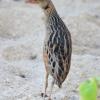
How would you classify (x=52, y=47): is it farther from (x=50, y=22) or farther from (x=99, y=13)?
(x=99, y=13)

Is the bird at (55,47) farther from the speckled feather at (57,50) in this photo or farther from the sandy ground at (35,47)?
the sandy ground at (35,47)

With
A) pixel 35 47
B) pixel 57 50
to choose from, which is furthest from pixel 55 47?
pixel 35 47

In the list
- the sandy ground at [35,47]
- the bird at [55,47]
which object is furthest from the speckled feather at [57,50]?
the sandy ground at [35,47]

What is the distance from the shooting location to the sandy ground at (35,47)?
3699 mm

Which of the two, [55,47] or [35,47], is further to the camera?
[35,47]

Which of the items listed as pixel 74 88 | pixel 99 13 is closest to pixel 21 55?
pixel 74 88

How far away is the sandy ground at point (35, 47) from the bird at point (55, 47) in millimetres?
380

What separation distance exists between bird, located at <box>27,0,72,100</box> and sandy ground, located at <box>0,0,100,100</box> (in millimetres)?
380

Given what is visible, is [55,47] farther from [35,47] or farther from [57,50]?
[35,47]

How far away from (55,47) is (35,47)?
2095 mm

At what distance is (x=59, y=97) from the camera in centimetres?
343

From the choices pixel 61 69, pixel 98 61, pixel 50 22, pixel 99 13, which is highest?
pixel 50 22

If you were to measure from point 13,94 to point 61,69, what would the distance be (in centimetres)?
64

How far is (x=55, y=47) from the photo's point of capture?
3.10 metres
